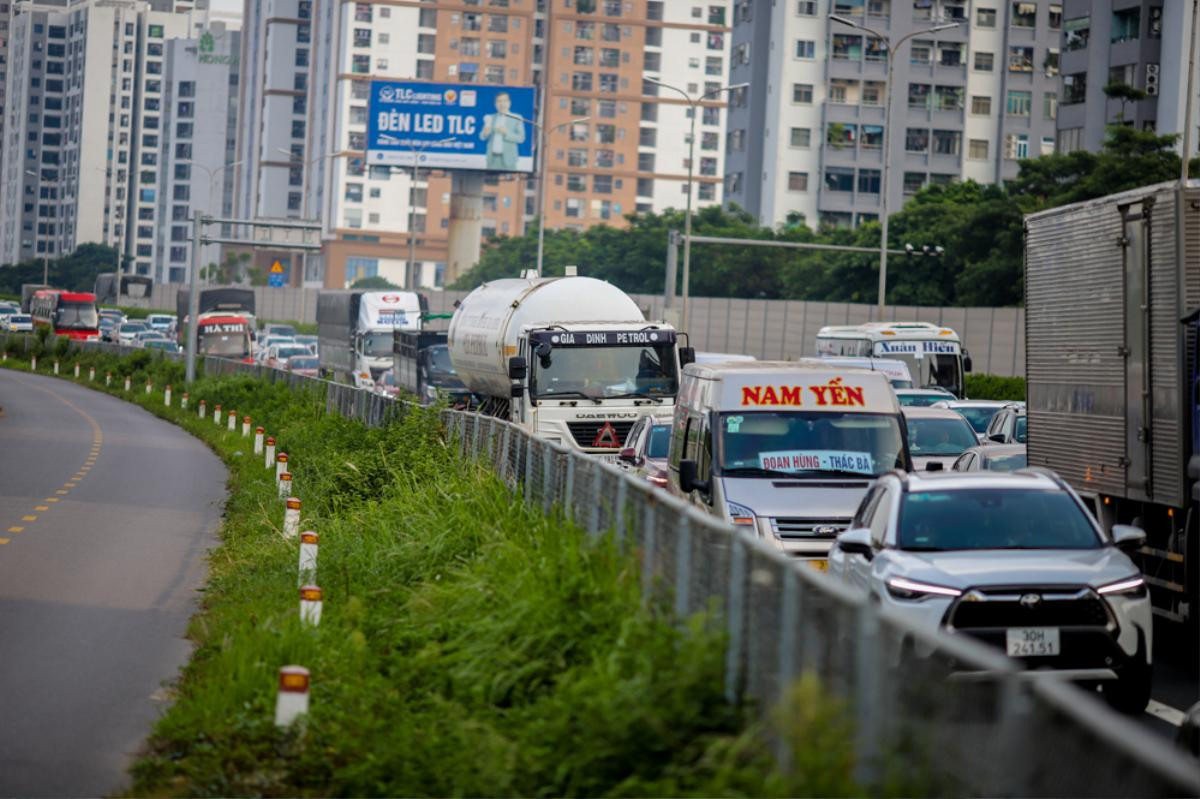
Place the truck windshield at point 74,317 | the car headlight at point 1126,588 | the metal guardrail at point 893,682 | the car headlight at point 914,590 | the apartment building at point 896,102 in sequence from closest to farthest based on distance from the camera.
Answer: the metal guardrail at point 893,682
the car headlight at point 914,590
the car headlight at point 1126,588
the truck windshield at point 74,317
the apartment building at point 896,102

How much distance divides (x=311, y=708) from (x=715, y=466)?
7129mm

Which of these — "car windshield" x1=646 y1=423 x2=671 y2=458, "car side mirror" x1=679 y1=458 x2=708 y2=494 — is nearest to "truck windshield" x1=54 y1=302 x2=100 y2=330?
"car windshield" x1=646 y1=423 x2=671 y2=458

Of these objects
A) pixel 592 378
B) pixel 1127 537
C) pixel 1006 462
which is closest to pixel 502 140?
pixel 592 378

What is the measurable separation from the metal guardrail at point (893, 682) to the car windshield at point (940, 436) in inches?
585

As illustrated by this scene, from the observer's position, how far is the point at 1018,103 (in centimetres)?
11756

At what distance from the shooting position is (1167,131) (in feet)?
256

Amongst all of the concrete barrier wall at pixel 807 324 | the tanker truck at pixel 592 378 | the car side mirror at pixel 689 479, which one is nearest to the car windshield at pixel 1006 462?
the car side mirror at pixel 689 479

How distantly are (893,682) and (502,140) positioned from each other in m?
114

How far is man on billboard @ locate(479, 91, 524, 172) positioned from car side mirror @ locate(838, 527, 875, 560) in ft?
348

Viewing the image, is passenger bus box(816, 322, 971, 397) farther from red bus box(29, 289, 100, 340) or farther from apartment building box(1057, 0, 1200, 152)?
red bus box(29, 289, 100, 340)

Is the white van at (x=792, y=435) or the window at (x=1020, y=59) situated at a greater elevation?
the window at (x=1020, y=59)

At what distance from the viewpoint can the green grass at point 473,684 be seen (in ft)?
23.9

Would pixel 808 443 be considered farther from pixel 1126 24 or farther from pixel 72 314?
pixel 72 314

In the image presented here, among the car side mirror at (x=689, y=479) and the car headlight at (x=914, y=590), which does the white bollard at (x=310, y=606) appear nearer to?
the car headlight at (x=914, y=590)
